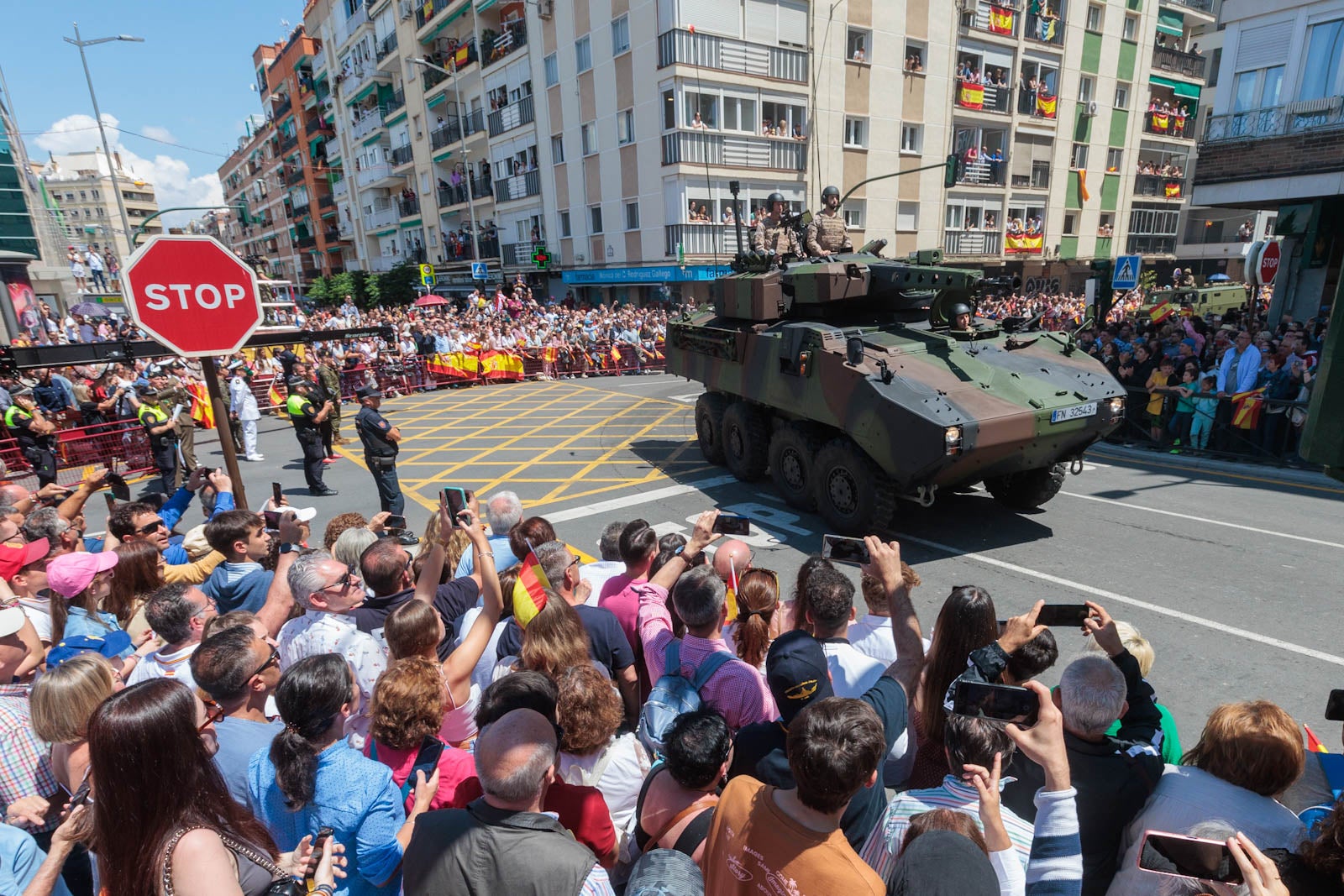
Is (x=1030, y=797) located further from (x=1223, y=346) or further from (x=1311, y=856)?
(x=1223, y=346)

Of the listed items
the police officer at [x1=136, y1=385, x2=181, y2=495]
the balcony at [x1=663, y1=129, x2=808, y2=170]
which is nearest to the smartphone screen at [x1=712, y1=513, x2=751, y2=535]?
the police officer at [x1=136, y1=385, x2=181, y2=495]

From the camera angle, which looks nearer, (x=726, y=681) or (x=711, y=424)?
(x=726, y=681)

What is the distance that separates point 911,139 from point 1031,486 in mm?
21804

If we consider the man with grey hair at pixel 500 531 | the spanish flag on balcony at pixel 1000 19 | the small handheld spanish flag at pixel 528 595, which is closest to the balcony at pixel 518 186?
the spanish flag on balcony at pixel 1000 19

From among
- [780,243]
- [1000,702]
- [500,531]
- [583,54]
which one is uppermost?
[583,54]

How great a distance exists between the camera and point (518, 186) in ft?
97.9

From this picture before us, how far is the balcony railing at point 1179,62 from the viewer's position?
31.1 meters

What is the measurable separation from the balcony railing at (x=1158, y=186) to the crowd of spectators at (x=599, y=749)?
36570 mm

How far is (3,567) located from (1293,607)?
28.8ft

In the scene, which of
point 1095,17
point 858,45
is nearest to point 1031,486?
point 858,45

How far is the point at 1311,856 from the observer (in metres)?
1.67

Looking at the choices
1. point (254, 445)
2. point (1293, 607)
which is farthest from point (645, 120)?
point (1293, 607)

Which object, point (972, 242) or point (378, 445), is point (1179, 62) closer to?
point (972, 242)

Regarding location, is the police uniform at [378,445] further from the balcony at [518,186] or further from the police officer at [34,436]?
the balcony at [518,186]
